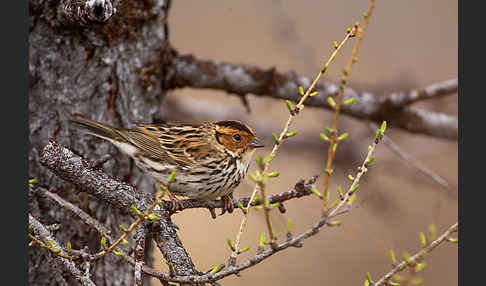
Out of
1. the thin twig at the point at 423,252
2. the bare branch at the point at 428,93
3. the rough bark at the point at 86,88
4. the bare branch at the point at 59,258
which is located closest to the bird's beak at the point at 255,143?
the rough bark at the point at 86,88

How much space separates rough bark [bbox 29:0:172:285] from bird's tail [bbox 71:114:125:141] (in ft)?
0.31

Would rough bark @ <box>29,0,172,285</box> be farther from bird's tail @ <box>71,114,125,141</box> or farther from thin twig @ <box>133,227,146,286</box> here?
thin twig @ <box>133,227,146,286</box>

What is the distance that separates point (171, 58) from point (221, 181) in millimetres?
909

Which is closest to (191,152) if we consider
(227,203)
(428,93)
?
(227,203)

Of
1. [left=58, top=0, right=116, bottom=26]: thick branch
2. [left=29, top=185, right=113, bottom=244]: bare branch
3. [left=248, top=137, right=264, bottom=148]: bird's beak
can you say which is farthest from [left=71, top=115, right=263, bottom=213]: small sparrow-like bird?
[left=58, top=0, right=116, bottom=26]: thick branch

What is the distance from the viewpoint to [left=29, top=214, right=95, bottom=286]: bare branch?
2322 mm

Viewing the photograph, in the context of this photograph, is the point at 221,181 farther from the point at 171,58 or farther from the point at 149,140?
the point at 171,58

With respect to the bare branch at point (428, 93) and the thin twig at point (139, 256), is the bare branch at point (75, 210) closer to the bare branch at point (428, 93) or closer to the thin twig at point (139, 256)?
the thin twig at point (139, 256)

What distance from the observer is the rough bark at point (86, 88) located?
3246 millimetres

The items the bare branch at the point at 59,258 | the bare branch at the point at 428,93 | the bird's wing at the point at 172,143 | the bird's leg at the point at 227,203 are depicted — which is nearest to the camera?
the bare branch at the point at 59,258

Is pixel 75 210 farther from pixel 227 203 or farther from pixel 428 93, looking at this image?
pixel 428 93

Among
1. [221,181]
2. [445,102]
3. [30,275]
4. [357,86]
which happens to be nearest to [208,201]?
[221,181]

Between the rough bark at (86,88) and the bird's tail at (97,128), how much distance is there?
0.31 feet

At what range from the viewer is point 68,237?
10.8ft
